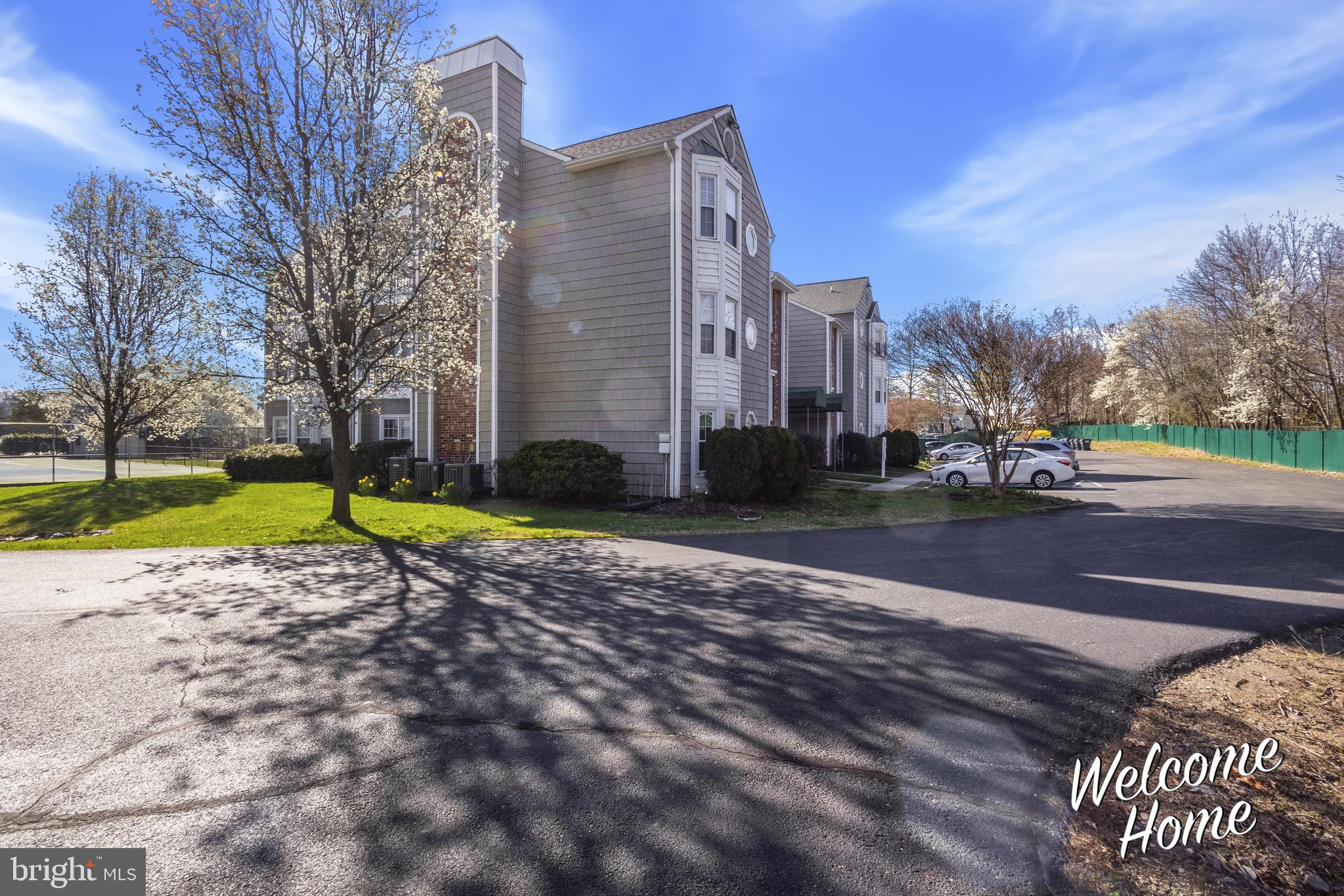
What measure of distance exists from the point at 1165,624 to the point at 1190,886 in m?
Result: 4.21

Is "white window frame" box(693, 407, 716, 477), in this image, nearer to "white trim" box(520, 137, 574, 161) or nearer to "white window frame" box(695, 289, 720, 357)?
"white window frame" box(695, 289, 720, 357)

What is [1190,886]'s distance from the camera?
92.7 inches

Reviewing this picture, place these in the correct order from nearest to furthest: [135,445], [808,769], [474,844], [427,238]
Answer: [474,844]
[808,769]
[427,238]
[135,445]

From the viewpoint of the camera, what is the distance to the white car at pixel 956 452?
3112cm

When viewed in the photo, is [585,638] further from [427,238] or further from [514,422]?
[514,422]

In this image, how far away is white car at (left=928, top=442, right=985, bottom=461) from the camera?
31125 millimetres

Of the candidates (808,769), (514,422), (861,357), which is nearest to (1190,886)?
(808,769)

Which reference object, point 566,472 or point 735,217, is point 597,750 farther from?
point 735,217

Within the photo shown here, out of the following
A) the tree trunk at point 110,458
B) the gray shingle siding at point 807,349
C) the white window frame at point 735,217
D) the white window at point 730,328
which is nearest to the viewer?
the white window at point 730,328

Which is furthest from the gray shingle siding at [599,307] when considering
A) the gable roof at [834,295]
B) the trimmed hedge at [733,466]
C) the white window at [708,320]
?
the gable roof at [834,295]

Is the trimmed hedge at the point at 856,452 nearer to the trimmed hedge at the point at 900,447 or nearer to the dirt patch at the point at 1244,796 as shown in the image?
the trimmed hedge at the point at 900,447

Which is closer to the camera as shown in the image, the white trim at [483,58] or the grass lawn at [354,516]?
the grass lawn at [354,516]

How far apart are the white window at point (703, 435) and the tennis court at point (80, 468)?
20023 mm

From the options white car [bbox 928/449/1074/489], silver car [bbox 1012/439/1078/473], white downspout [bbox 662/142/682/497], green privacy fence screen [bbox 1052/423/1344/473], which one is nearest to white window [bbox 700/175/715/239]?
white downspout [bbox 662/142/682/497]
